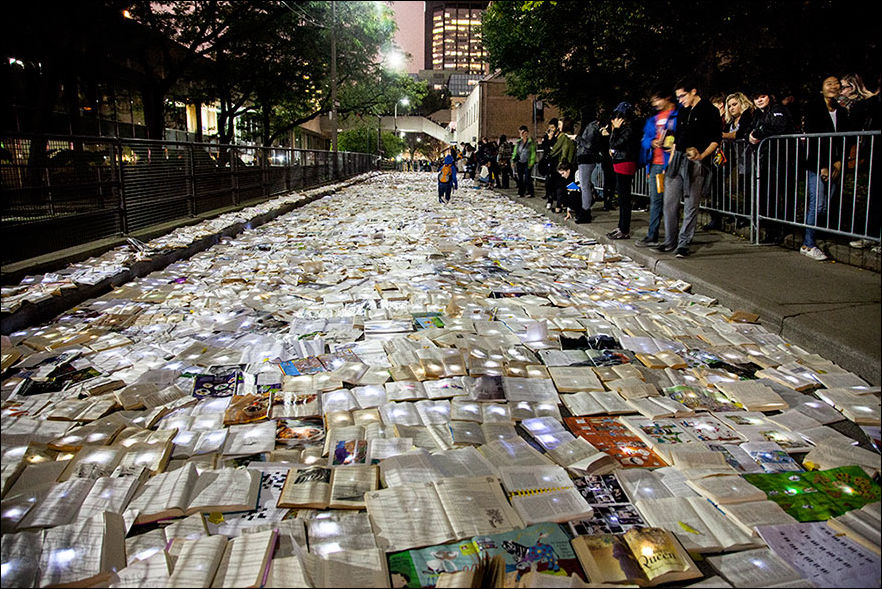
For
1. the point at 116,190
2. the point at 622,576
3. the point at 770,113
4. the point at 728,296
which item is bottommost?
the point at 622,576

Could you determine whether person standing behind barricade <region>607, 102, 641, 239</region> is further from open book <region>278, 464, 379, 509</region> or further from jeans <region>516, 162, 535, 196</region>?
jeans <region>516, 162, 535, 196</region>

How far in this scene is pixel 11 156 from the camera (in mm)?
5844

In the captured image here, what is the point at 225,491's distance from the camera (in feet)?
7.38

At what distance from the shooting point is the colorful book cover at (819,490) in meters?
2.14

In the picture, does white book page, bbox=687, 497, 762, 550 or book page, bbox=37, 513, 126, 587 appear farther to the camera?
white book page, bbox=687, 497, 762, 550

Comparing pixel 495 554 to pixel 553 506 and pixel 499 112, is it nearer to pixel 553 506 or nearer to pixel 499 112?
pixel 553 506

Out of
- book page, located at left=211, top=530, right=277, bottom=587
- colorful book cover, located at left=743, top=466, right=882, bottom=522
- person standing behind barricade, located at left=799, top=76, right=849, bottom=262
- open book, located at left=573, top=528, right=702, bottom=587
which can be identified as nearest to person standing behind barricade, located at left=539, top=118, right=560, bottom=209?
person standing behind barricade, located at left=799, top=76, right=849, bottom=262

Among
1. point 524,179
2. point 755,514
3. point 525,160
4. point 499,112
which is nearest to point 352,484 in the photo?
point 755,514

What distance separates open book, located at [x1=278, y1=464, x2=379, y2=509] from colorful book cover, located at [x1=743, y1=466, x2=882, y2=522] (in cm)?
147

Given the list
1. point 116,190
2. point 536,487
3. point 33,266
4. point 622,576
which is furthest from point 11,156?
point 622,576

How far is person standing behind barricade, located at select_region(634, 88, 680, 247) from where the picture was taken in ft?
22.7

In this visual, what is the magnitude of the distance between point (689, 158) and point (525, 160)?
1047 cm

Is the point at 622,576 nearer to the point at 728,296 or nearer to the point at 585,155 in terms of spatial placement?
the point at 728,296

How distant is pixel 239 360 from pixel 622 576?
8.77ft
